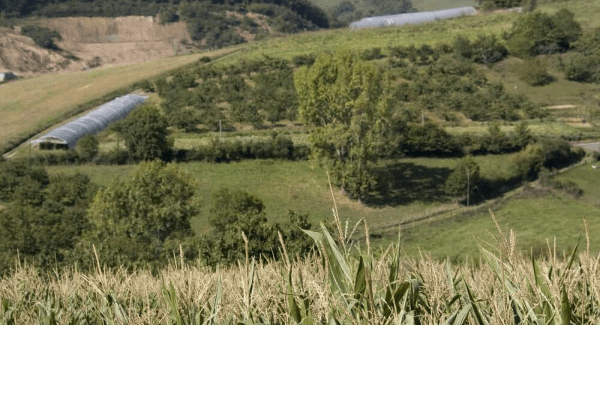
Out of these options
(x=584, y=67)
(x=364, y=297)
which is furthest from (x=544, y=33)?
(x=364, y=297)

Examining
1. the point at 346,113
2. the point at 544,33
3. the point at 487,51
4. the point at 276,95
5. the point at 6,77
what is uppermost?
the point at 544,33

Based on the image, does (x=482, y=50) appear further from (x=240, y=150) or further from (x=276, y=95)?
(x=240, y=150)

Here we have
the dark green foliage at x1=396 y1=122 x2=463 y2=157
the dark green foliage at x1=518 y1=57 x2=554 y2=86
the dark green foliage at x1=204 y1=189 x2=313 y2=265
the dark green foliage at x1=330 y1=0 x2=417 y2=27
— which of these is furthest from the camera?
the dark green foliage at x1=330 y1=0 x2=417 y2=27

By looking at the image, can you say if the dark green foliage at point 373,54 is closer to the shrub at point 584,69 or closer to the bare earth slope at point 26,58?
the shrub at point 584,69

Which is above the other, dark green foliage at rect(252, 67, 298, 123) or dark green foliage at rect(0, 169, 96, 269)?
dark green foliage at rect(252, 67, 298, 123)

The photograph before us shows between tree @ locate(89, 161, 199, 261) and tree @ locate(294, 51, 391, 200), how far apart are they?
13.1 meters

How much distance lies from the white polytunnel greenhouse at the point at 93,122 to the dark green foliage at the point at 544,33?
33.1 m

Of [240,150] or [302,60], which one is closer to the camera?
[240,150]

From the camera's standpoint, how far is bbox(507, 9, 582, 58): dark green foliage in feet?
215

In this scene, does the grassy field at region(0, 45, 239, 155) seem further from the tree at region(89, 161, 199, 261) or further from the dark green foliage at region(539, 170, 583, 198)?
the dark green foliage at region(539, 170, 583, 198)

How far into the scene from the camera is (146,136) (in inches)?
1770

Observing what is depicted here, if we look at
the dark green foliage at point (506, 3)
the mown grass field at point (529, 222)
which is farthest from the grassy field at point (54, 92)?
the dark green foliage at point (506, 3)

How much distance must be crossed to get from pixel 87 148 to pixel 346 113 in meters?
15.9

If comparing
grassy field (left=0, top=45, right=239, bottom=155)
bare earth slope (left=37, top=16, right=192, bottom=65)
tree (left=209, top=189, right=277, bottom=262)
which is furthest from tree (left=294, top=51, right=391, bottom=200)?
bare earth slope (left=37, top=16, right=192, bottom=65)
